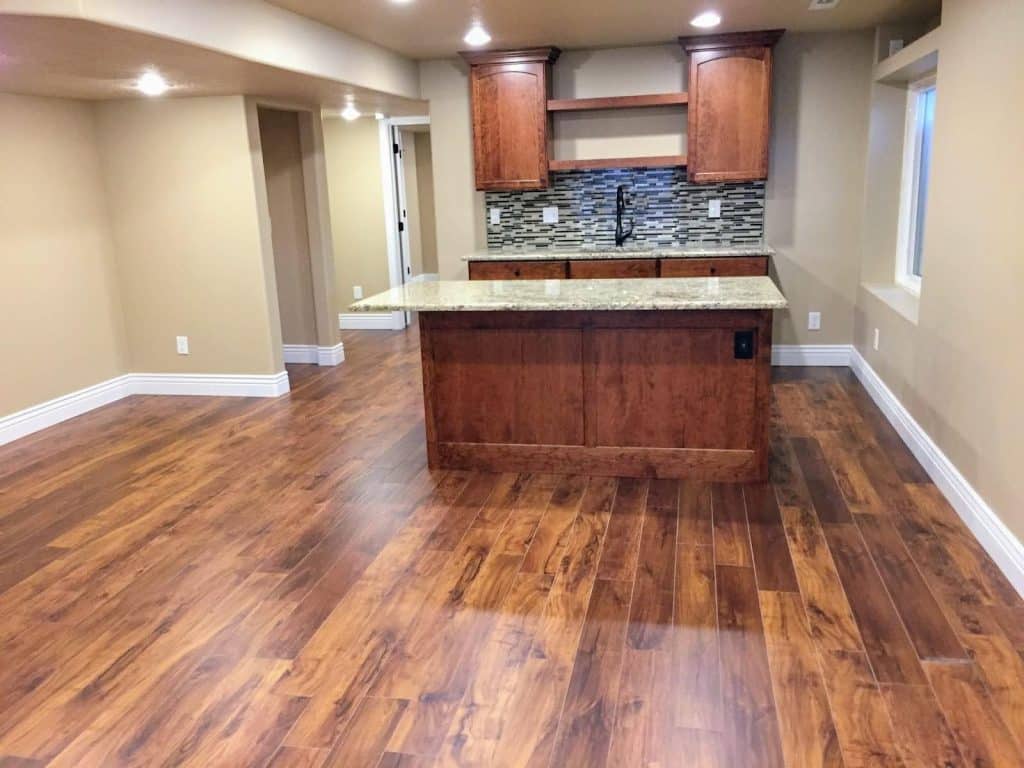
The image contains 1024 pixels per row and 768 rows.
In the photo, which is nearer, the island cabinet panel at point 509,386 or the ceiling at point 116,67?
the ceiling at point 116,67

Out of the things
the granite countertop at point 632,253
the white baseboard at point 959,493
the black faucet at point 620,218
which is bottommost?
the white baseboard at point 959,493

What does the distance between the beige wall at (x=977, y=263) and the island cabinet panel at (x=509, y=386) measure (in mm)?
1595

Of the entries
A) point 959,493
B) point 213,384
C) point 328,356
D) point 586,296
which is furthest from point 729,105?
point 213,384

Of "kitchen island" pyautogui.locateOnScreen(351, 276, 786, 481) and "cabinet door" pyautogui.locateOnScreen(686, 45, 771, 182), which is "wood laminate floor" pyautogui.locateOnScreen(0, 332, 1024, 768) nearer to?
"kitchen island" pyautogui.locateOnScreen(351, 276, 786, 481)

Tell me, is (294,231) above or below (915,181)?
below

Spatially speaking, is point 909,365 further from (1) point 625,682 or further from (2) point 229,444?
(2) point 229,444

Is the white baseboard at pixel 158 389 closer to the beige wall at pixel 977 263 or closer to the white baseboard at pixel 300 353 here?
the white baseboard at pixel 300 353

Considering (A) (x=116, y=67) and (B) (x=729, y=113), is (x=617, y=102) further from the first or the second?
(A) (x=116, y=67)

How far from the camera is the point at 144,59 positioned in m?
3.52

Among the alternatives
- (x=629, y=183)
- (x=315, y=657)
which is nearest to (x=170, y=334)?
(x=629, y=183)

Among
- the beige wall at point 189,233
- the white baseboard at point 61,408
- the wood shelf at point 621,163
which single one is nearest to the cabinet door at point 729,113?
the wood shelf at point 621,163

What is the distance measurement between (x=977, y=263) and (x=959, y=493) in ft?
3.01

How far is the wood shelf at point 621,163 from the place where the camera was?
5.53m

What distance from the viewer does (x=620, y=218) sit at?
5.82 meters
